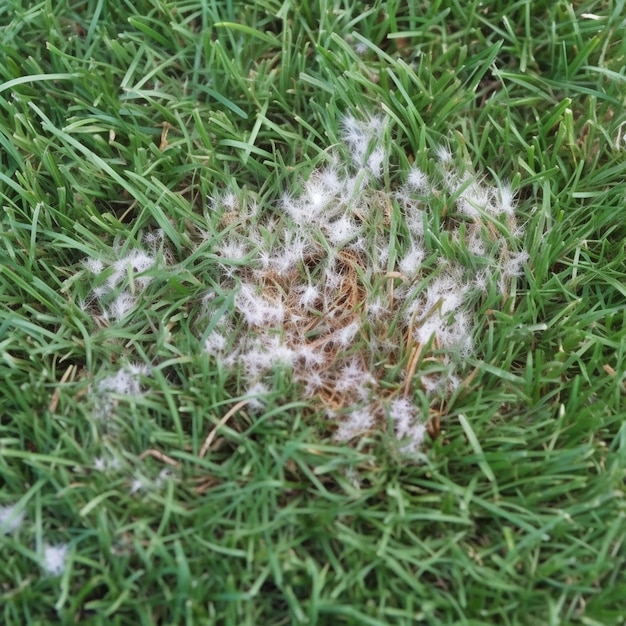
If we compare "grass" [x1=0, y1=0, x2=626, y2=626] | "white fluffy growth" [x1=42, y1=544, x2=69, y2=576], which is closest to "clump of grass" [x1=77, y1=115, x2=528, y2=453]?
"grass" [x1=0, y1=0, x2=626, y2=626]

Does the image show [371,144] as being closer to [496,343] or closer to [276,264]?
[276,264]

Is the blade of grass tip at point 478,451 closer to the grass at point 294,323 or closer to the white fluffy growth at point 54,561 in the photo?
the grass at point 294,323

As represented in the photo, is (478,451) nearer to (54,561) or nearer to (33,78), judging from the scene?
(54,561)

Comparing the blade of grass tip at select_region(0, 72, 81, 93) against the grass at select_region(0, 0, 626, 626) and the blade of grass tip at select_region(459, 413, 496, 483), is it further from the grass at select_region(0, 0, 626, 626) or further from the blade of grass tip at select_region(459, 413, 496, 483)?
the blade of grass tip at select_region(459, 413, 496, 483)

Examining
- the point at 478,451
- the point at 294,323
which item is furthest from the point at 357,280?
the point at 478,451

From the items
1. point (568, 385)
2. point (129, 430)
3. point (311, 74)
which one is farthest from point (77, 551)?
point (311, 74)
